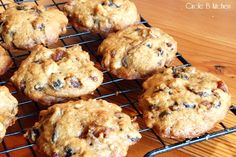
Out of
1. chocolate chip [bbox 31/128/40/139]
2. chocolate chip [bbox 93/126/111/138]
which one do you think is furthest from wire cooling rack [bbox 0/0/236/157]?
chocolate chip [bbox 93/126/111/138]

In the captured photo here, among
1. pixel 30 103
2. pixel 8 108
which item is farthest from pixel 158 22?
pixel 8 108

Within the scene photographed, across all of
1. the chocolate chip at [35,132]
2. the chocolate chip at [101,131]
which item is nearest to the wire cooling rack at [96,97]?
the chocolate chip at [35,132]

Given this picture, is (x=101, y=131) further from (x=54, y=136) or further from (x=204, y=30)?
(x=204, y=30)

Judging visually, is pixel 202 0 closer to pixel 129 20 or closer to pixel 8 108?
pixel 129 20

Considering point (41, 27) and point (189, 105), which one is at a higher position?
point (41, 27)

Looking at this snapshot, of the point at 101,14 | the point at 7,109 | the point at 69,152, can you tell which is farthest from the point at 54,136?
the point at 101,14

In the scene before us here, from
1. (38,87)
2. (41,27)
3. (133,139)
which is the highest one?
(41,27)
